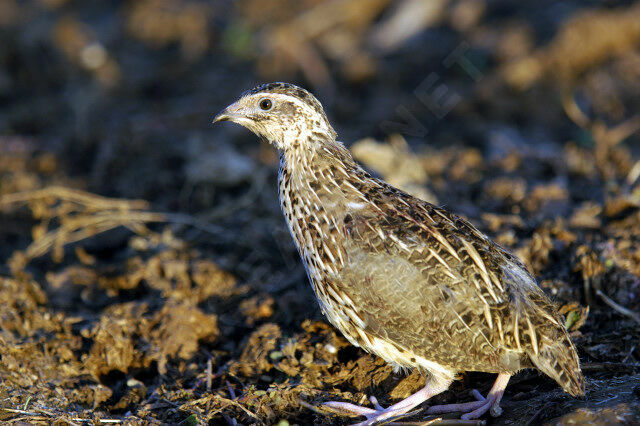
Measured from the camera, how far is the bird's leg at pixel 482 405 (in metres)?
4.18

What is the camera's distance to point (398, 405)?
4332 millimetres

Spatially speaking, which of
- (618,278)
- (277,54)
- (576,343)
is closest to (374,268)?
(576,343)

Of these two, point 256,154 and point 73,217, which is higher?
point 256,154

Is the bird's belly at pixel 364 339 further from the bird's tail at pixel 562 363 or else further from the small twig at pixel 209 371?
the small twig at pixel 209 371

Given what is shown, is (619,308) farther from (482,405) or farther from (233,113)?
(233,113)

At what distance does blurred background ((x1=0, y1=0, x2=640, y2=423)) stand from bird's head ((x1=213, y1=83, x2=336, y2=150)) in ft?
4.98

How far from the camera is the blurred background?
17.0 feet

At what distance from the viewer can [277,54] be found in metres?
10.8

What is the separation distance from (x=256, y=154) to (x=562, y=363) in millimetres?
5560

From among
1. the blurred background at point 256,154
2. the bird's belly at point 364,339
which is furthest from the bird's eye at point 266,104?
the blurred background at point 256,154

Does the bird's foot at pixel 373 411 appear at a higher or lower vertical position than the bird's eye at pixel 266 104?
lower

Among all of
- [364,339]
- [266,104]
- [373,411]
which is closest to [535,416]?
[373,411]

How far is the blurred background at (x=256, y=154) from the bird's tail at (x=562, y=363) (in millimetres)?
216

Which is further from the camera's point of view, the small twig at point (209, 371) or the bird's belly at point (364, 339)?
the small twig at point (209, 371)
